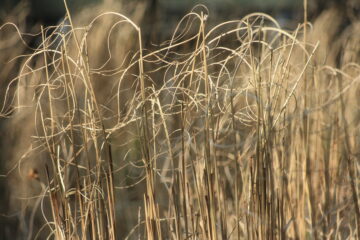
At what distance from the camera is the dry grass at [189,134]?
110 cm

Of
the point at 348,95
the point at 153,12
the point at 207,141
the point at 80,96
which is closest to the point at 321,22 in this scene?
the point at 348,95

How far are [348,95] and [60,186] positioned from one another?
3.59 ft

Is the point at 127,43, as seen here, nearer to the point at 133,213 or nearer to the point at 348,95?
the point at 133,213

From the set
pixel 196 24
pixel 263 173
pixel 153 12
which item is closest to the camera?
pixel 263 173

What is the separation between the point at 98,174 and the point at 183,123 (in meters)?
0.15

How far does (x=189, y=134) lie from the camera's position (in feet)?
3.84

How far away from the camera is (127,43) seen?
197 cm

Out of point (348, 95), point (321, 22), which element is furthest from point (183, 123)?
point (321, 22)

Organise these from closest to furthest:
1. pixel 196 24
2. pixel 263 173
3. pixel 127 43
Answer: pixel 263 173
pixel 127 43
pixel 196 24

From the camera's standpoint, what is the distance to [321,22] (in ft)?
7.22

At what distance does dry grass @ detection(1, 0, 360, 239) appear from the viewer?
110cm

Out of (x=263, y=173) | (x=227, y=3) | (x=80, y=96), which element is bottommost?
(x=263, y=173)

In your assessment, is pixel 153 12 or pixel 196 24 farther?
pixel 196 24

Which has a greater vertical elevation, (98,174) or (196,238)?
(98,174)
